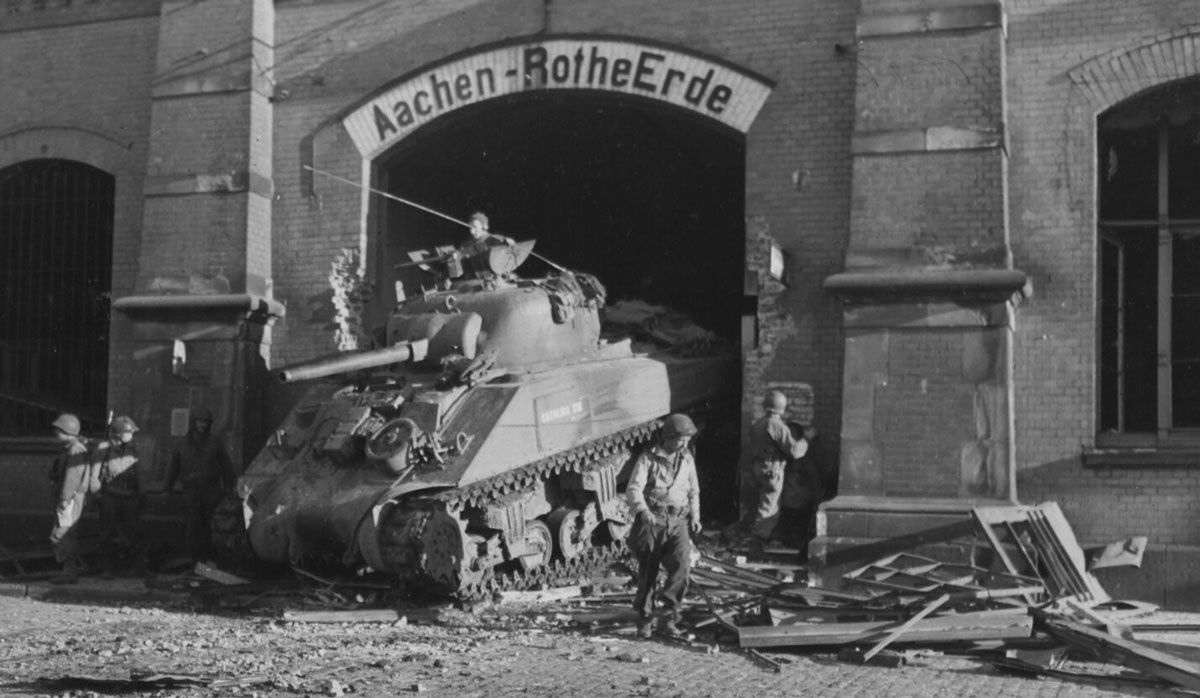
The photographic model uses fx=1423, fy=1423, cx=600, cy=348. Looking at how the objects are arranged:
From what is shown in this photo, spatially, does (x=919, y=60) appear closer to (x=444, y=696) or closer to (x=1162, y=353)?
(x=1162, y=353)

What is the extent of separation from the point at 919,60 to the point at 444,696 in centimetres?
756

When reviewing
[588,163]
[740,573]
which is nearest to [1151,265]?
[740,573]

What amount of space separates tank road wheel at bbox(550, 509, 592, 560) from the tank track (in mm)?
96

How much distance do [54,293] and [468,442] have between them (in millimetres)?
7485

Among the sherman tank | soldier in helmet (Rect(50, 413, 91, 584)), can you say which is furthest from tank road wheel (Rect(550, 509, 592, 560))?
soldier in helmet (Rect(50, 413, 91, 584))

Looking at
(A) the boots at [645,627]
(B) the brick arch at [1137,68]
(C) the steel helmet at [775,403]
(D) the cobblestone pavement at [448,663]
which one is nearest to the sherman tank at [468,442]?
(D) the cobblestone pavement at [448,663]

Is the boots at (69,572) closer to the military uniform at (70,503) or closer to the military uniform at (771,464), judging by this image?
the military uniform at (70,503)

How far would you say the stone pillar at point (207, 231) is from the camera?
47.2 feet

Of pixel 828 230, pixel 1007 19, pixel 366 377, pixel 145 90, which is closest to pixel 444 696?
pixel 366 377

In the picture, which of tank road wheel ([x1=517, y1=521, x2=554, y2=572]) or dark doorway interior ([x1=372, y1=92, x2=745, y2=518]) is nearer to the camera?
tank road wheel ([x1=517, y1=521, x2=554, y2=572])

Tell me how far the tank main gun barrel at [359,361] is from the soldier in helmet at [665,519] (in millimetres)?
3028

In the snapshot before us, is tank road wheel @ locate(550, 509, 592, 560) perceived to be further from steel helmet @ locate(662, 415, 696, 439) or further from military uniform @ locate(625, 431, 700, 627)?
steel helmet @ locate(662, 415, 696, 439)

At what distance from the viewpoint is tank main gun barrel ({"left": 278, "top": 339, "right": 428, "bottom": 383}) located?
37.6 feet

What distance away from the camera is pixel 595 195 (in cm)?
1856
